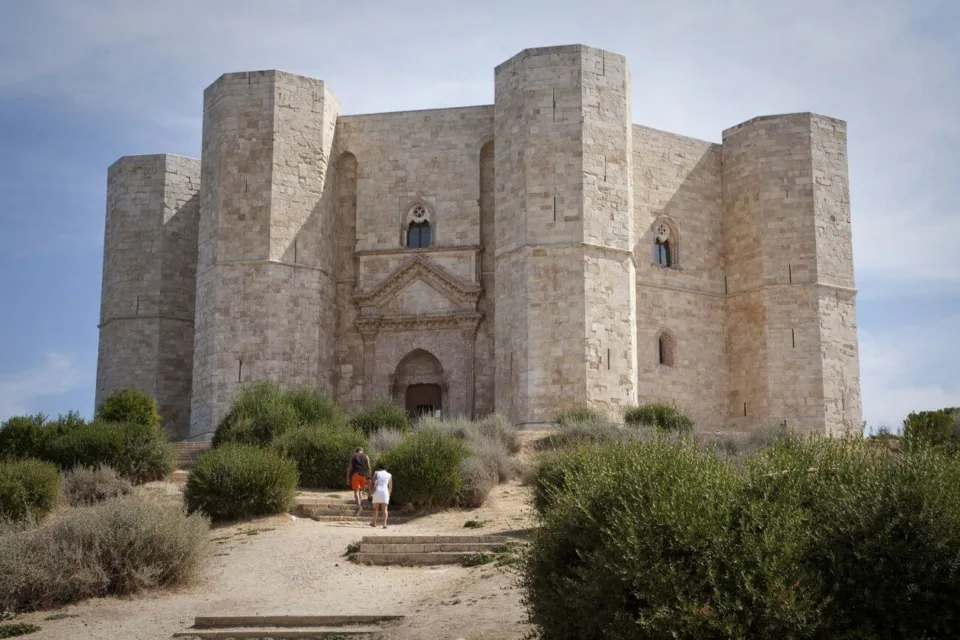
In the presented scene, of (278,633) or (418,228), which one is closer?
(278,633)

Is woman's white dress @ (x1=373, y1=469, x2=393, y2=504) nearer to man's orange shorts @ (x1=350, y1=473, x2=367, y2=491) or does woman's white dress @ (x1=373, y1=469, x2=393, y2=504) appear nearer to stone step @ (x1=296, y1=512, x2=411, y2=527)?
stone step @ (x1=296, y1=512, x2=411, y2=527)

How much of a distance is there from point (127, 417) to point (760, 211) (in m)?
14.8

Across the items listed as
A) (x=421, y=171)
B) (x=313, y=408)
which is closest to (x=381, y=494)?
(x=313, y=408)

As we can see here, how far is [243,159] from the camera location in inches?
1012

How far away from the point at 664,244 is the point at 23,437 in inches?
586

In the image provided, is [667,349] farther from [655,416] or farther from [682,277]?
[655,416]

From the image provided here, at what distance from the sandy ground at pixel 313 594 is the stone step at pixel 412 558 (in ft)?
0.59

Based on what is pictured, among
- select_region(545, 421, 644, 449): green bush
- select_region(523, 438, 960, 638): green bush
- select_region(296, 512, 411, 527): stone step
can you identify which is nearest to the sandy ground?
select_region(296, 512, 411, 527): stone step

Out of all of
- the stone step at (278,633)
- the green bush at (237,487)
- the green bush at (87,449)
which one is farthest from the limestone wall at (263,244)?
the stone step at (278,633)

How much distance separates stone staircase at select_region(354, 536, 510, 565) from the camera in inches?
546

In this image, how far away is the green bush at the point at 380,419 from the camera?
75.2 feet

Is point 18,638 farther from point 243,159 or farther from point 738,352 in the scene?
point 738,352

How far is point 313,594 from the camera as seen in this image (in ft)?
41.5

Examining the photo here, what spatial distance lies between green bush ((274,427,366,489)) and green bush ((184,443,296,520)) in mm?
2085
